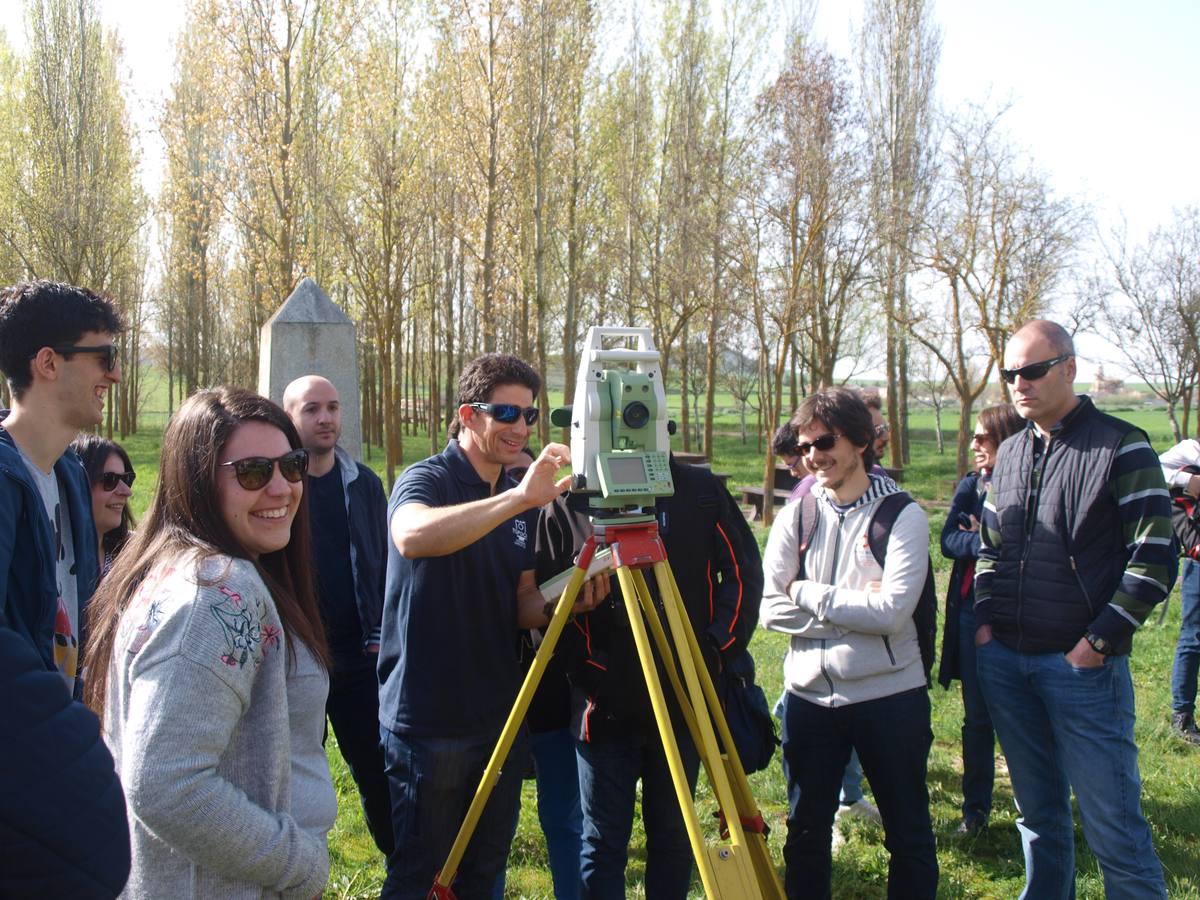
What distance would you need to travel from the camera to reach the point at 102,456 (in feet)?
11.8

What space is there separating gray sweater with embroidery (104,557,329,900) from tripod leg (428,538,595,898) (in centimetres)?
76

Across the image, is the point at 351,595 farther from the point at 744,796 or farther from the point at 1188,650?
the point at 1188,650

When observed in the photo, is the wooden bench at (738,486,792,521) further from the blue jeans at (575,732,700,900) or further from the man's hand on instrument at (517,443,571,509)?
the man's hand on instrument at (517,443,571,509)

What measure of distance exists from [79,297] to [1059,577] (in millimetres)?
3123

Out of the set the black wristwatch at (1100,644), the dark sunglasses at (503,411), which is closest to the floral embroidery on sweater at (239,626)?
the dark sunglasses at (503,411)

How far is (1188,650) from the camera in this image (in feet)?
16.7

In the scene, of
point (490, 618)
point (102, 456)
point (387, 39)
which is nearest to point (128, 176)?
point (387, 39)

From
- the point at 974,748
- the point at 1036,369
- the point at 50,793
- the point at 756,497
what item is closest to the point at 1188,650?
the point at 974,748

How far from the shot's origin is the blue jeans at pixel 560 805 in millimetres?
3264

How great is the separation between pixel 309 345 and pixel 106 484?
226 centimetres

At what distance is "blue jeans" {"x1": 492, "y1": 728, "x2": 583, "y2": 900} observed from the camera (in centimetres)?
326

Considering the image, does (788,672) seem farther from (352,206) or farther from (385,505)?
(352,206)

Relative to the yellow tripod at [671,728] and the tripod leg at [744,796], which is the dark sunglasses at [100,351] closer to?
the yellow tripod at [671,728]

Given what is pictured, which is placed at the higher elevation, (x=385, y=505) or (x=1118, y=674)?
(x=385, y=505)
